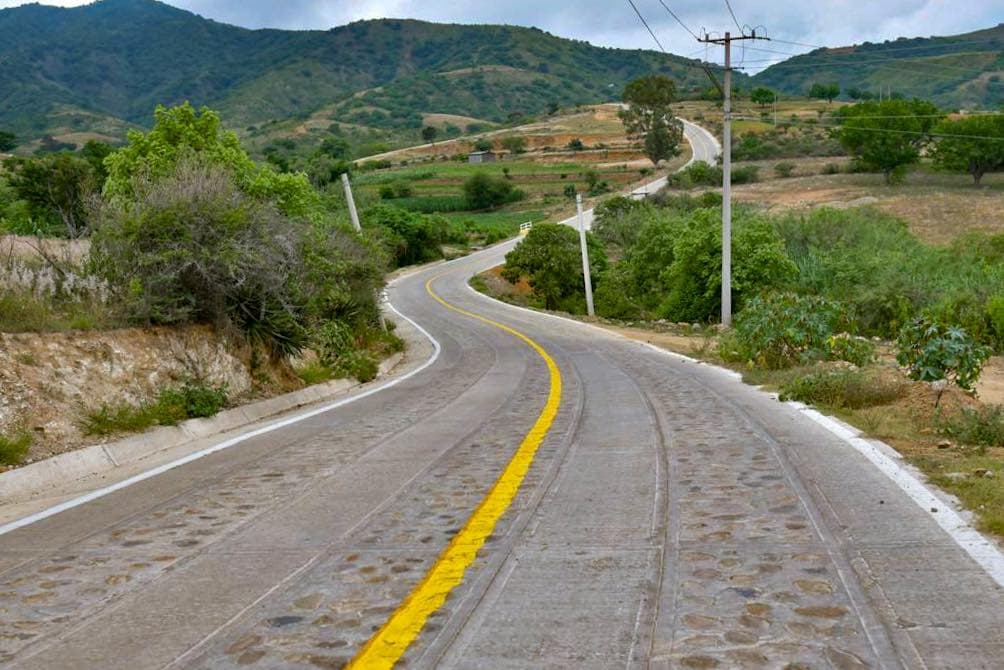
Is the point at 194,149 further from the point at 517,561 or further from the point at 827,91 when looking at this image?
the point at 827,91

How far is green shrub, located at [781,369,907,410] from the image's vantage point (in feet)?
36.4

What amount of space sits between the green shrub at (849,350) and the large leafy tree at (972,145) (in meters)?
80.6

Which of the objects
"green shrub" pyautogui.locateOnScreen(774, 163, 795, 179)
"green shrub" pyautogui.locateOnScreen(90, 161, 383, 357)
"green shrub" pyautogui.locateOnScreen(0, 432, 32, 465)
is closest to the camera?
"green shrub" pyautogui.locateOnScreen(0, 432, 32, 465)

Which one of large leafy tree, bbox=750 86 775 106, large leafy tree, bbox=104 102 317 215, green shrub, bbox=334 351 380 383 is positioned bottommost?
green shrub, bbox=334 351 380 383

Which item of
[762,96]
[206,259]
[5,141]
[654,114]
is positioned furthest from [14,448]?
[762,96]

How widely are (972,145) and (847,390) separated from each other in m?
87.4

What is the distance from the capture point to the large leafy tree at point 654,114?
113 metres

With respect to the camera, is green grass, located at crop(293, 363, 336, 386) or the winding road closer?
the winding road

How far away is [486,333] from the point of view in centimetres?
3625

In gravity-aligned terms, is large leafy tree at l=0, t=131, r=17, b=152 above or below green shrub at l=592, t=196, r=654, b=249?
above

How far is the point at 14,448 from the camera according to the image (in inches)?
332

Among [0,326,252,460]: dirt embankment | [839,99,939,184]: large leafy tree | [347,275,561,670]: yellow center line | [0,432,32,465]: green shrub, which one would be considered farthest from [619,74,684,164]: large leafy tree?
[347,275,561,670]: yellow center line

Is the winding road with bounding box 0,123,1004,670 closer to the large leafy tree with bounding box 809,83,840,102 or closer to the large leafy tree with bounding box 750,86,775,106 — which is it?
the large leafy tree with bounding box 750,86,775,106

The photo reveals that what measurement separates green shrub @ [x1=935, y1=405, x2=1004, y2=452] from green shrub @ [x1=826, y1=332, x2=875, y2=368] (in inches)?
226
